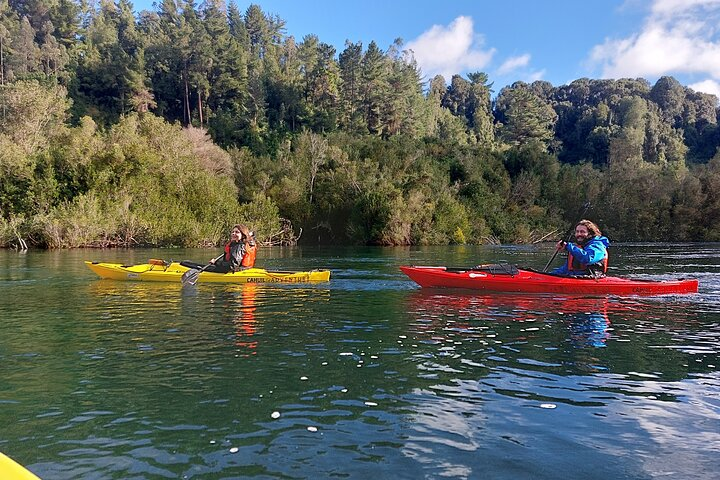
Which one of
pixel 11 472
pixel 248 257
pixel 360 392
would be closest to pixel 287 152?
pixel 248 257

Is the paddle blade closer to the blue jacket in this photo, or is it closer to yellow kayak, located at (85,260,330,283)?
yellow kayak, located at (85,260,330,283)

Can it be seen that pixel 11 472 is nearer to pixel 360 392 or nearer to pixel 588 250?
pixel 360 392

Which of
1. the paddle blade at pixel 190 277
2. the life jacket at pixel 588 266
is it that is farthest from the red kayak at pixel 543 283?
the paddle blade at pixel 190 277

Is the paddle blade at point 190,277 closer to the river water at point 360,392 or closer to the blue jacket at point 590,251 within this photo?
the river water at point 360,392

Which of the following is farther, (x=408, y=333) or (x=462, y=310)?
(x=462, y=310)

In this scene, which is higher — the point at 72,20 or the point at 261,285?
the point at 72,20

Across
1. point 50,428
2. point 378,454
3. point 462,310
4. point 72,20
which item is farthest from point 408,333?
point 72,20

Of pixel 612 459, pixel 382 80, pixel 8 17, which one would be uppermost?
pixel 8 17

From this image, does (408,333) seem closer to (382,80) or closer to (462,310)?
(462,310)

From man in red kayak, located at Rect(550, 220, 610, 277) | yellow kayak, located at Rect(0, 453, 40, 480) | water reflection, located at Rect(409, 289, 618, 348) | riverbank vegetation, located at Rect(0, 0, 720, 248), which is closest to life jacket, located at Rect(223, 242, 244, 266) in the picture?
water reflection, located at Rect(409, 289, 618, 348)

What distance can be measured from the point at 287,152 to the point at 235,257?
1503 inches

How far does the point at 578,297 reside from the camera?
1372 centimetres

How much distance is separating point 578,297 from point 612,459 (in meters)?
9.67

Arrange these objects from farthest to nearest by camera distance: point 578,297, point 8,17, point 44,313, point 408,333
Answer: point 8,17
point 578,297
point 44,313
point 408,333
